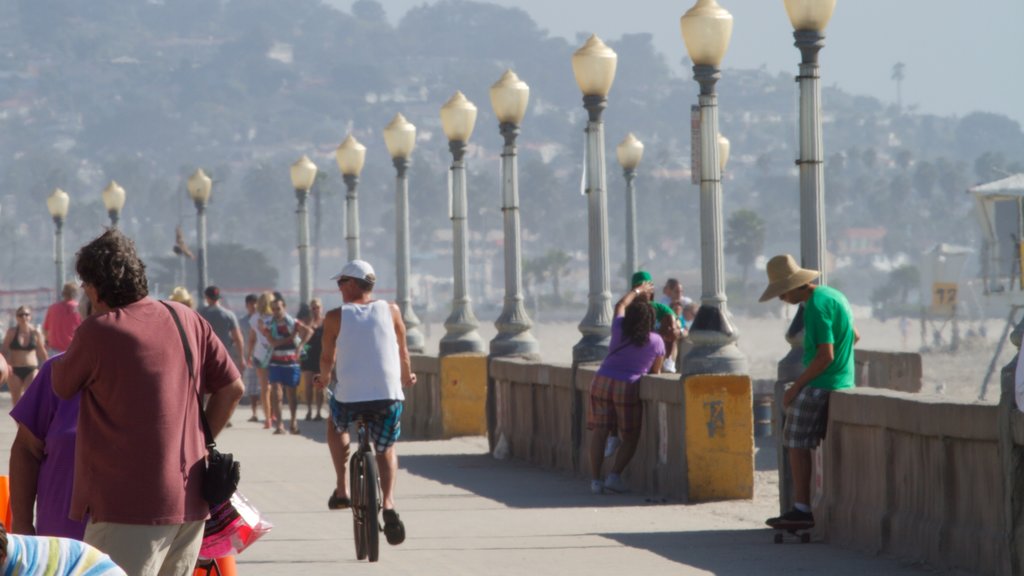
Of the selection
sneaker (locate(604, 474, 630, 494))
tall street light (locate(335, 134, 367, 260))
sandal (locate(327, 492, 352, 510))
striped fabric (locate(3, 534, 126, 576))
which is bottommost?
sneaker (locate(604, 474, 630, 494))

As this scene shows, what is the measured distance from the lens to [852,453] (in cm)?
979

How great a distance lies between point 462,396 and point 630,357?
629cm

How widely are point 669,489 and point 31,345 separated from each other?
8104 millimetres

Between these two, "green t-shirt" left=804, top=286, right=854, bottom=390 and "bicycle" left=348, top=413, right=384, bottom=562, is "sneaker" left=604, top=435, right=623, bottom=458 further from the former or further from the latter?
"bicycle" left=348, top=413, right=384, bottom=562

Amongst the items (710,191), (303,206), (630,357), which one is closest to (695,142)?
(710,191)

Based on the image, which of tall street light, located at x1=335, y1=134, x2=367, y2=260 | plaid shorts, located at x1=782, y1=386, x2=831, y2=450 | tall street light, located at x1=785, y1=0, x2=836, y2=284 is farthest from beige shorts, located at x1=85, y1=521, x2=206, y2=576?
tall street light, located at x1=335, y1=134, x2=367, y2=260

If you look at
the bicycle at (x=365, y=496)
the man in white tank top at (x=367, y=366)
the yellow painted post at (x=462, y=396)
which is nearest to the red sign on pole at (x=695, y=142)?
the man in white tank top at (x=367, y=366)

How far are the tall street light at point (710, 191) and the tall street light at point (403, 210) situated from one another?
914 centimetres

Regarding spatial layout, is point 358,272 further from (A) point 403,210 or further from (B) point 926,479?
(A) point 403,210

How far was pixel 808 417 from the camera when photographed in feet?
32.6

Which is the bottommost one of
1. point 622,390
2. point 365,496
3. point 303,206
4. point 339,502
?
point 339,502

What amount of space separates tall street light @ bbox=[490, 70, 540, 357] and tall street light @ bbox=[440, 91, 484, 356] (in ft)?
2.89

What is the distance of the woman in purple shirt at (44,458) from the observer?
5.54 meters

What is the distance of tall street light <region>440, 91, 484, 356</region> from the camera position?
19.7 m
